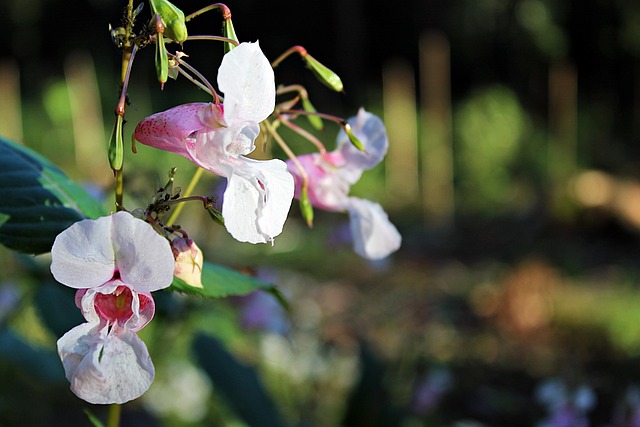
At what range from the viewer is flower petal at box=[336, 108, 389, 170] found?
86cm

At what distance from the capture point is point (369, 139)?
870 millimetres

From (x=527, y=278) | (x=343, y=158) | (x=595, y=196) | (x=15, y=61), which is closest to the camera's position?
(x=343, y=158)

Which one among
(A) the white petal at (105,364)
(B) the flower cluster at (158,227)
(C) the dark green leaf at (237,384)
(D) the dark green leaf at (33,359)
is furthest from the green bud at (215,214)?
(D) the dark green leaf at (33,359)

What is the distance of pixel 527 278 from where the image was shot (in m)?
4.12

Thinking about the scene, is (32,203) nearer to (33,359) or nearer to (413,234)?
(33,359)

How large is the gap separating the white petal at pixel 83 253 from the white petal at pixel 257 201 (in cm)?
8

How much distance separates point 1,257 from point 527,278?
8.55 ft

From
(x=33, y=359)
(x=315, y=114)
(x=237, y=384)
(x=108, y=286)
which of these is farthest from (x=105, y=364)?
(x=33, y=359)

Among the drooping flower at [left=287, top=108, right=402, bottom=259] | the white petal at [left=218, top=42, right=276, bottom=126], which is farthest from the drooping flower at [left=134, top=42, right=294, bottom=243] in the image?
the drooping flower at [left=287, top=108, right=402, bottom=259]

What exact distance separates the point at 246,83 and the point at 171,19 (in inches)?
2.9

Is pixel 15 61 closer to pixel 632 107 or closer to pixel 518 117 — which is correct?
pixel 518 117

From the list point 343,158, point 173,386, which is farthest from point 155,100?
point 343,158

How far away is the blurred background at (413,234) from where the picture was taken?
1.90 m

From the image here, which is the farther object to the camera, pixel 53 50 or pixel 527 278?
pixel 53 50
